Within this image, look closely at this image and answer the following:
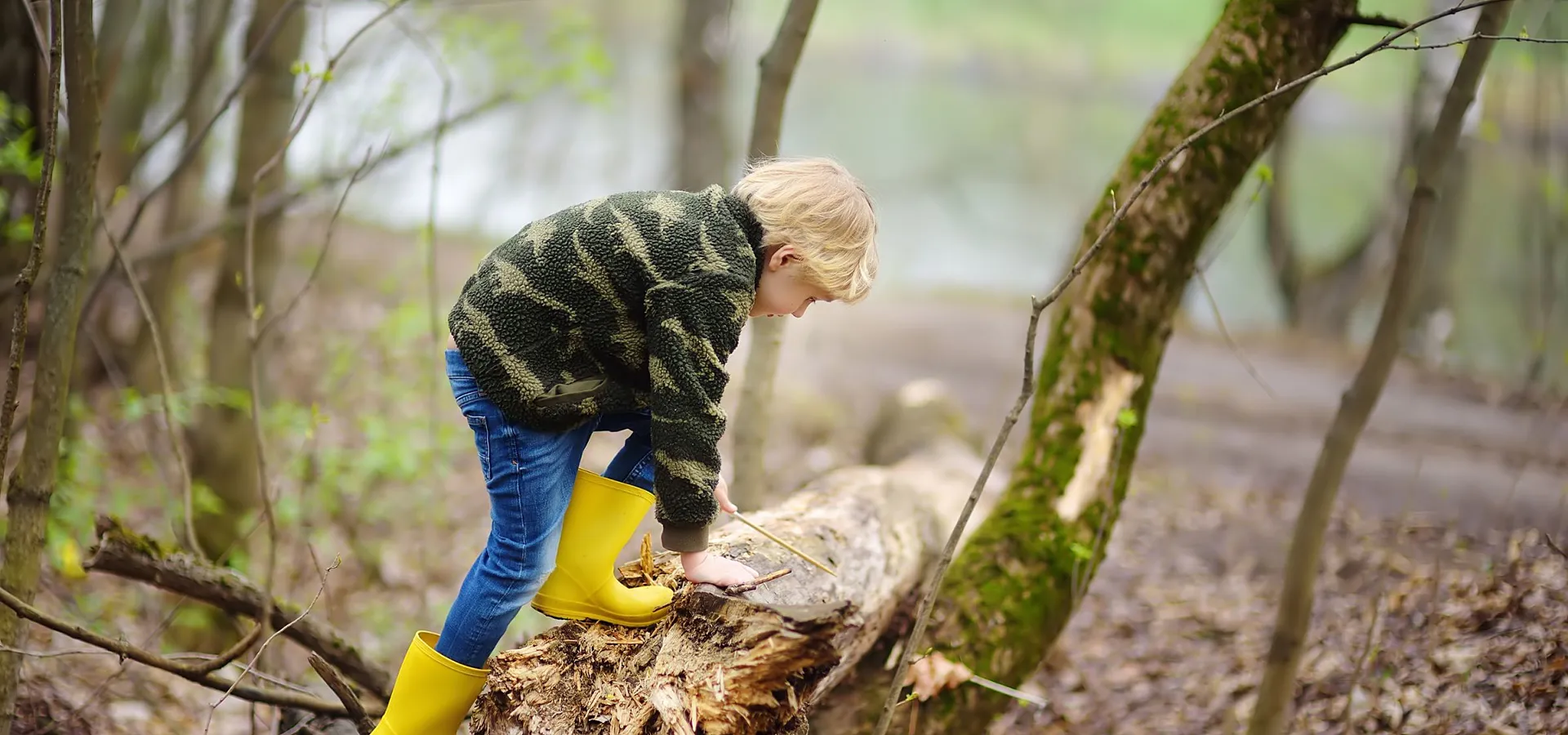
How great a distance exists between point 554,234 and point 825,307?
27.2 feet

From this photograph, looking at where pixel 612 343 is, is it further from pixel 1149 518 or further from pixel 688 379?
pixel 1149 518

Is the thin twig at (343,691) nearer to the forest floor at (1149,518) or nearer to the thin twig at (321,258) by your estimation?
the forest floor at (1149,518)

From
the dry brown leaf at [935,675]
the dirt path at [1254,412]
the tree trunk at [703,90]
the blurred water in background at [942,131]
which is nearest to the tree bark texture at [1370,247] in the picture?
the blurred water in background at [942,131]

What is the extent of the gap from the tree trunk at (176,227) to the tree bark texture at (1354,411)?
485 centimetres

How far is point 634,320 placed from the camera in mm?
2070

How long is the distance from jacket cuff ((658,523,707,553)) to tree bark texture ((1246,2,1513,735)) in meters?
1.71

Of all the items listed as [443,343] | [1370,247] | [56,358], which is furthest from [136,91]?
[1370,247]

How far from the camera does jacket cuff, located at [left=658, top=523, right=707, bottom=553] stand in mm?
2023

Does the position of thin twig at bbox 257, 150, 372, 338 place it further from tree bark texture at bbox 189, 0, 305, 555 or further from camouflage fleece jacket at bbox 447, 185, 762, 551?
tree bark texture at bbox 189, 0, 305, 555

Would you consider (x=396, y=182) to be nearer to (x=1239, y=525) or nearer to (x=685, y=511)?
(x=1239, y=525)

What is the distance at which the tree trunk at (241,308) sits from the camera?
465 cm

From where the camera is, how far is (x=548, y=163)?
14.2m

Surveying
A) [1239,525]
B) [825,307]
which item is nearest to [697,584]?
[1239,525]

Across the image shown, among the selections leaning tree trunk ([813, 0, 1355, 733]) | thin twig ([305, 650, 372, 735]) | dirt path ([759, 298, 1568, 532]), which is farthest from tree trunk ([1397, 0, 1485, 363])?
thin twig ([305, 650, 372, 735])
